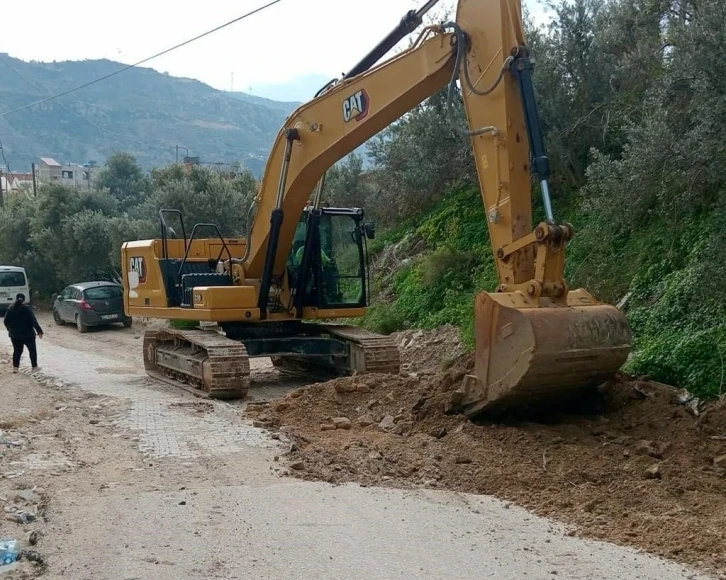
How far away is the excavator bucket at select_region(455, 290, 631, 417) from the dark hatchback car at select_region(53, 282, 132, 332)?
18.0 metres

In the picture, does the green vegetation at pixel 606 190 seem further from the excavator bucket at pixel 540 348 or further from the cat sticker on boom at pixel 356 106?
the cat sticker on boom at pixel 356 106

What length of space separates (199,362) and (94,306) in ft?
43.2

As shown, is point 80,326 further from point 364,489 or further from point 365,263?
point 364,489

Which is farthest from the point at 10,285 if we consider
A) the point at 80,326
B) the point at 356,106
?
the point at 356,106

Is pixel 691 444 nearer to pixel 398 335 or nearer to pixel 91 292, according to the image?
pixel 398 335

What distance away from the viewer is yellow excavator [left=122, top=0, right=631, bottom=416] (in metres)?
7.28

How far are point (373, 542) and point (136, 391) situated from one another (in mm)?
7997

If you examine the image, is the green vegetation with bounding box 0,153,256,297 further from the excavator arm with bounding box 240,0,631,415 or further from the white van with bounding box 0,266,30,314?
the excavator arm with bounding box 240,0,631,415

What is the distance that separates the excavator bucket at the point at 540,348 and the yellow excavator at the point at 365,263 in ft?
0.04

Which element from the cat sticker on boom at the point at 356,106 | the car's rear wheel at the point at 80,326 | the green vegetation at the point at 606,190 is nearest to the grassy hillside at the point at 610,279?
the green vegetation at the point at 606,190

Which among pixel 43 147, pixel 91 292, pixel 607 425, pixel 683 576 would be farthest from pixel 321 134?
pixel 43 147

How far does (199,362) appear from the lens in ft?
39.2

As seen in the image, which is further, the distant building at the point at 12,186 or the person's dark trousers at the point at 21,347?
the distant building at the point at 12,186

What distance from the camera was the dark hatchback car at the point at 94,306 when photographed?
78.3 feet
